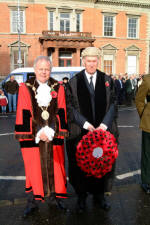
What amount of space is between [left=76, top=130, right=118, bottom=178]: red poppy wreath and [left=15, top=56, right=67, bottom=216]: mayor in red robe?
1.13 feet

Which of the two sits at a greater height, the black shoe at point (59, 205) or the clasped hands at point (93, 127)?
the clasped hands at point (93, 127)

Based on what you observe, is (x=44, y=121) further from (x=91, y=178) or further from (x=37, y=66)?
(x=91, y=178)

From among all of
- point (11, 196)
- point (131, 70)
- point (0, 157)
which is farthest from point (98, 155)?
point (131, 70)

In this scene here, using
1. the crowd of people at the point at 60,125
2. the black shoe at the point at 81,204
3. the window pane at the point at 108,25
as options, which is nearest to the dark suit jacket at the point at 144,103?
the crowd of people at the point at 60,125

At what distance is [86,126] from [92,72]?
0.75 m

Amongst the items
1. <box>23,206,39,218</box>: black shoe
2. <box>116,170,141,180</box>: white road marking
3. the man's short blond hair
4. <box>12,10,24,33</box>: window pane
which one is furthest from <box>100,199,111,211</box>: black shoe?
<box>12,10,24,33</box>: window pane

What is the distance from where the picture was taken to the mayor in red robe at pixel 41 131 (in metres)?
3.06

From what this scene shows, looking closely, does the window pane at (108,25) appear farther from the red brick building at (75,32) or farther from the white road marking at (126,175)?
the white road marking at (126,175)

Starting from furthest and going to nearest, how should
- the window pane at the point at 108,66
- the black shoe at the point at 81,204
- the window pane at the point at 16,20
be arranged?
the window pane at the point at 108,66 → the window pane at the point at 16,20 → the black shoe at the point at 81,204

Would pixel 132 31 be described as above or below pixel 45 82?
above

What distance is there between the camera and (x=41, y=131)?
3033mm

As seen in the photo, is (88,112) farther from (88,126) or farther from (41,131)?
(41,131)

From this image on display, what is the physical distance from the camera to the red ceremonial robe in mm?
3070

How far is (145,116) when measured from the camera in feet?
12.2
